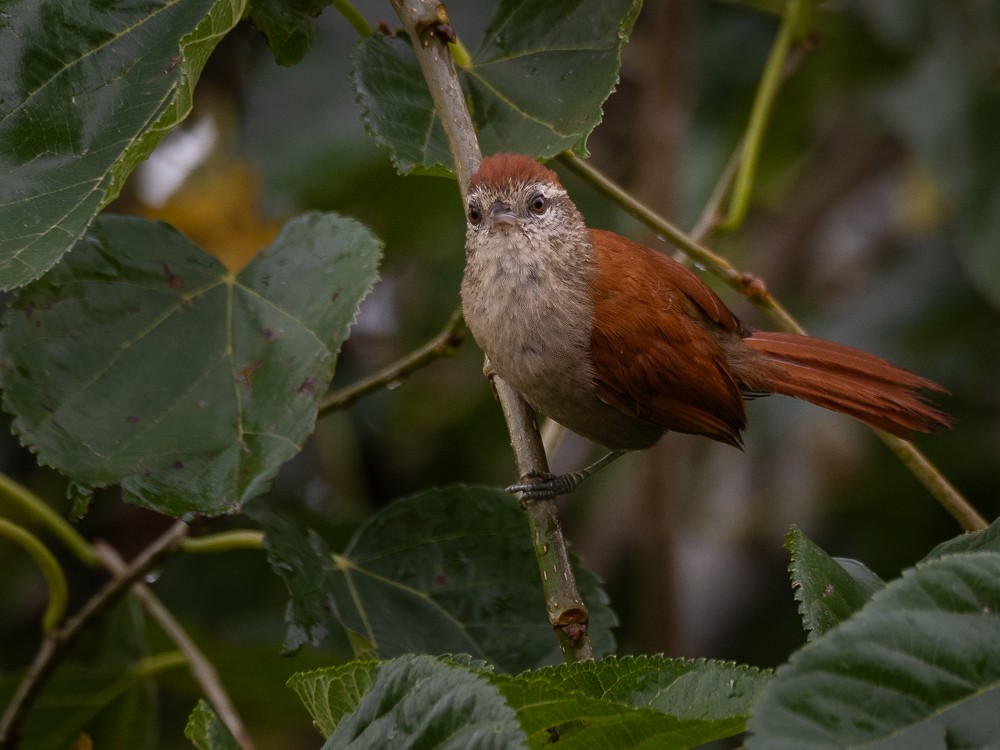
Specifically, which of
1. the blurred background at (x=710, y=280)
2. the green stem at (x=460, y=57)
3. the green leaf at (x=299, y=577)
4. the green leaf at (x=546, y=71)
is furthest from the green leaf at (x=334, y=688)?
the blurred background at (x=710, y=280)

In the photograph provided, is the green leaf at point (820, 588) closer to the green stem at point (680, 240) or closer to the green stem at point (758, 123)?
the green stem at point (680, 240)

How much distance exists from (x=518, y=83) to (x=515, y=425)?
28.0 inches

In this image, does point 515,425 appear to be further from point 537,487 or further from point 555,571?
point 555,571

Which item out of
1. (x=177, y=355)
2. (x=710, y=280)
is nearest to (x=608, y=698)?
(x=177, y=355)

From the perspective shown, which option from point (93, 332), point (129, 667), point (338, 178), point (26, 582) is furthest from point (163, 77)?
point (26, 582)

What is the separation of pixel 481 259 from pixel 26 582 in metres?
2.46

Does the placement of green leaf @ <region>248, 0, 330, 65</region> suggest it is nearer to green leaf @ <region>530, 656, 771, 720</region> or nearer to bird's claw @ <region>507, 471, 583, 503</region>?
bird's claw @ <region>507, 471, 583, 503</region>

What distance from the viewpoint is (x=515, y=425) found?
234 centimetres

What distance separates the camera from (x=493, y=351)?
2.79 m

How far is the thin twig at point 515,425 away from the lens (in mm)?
1923

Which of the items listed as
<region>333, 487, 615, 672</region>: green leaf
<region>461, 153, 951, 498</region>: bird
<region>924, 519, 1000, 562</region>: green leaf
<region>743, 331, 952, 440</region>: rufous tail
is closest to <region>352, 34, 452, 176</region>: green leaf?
<region>461, 153, 951, 498</region>: bird

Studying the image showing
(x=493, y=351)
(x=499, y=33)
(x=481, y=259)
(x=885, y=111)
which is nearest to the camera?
(x=499, y=33)

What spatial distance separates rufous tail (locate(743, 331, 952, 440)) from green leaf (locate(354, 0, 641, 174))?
1.02 metres

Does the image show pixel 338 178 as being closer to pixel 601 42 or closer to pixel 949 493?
pixel 601 42
